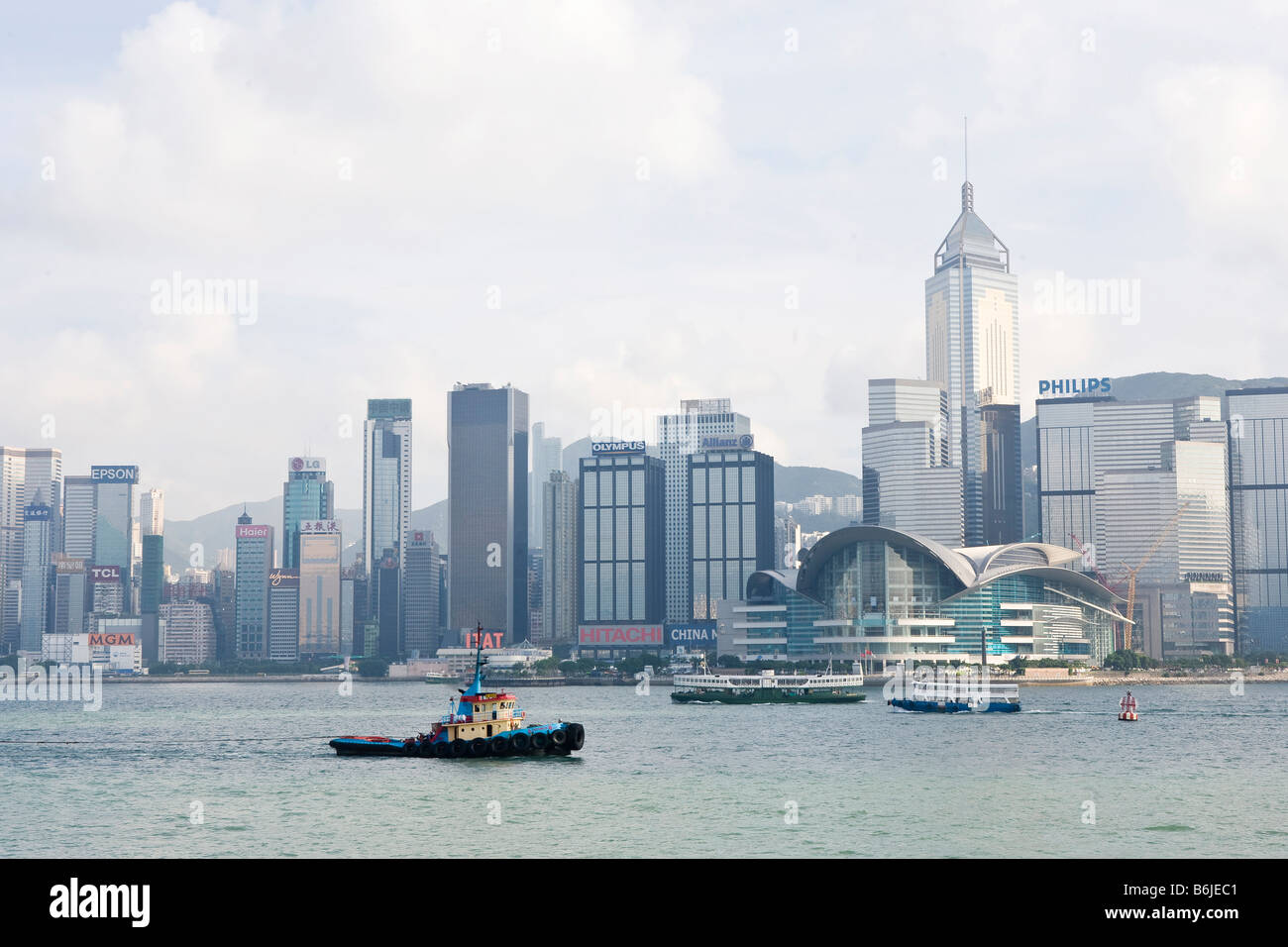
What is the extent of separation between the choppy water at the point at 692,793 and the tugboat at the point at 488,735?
3.08 feet

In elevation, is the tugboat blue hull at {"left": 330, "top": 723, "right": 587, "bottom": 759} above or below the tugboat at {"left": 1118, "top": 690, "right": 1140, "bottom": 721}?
above

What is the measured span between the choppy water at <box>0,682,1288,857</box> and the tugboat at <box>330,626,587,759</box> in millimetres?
939

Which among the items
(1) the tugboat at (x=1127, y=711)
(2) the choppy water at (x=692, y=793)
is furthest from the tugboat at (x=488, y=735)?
(1) the tugboat at (x=1127, y=711)

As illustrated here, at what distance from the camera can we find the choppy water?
1844 inches

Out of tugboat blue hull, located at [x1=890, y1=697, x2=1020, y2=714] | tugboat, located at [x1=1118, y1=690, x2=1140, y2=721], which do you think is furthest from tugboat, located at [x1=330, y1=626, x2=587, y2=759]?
tugboat blue hull, located at [x1=890, y1=697, x2=1020, y2=714]

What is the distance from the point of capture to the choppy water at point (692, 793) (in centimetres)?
4684

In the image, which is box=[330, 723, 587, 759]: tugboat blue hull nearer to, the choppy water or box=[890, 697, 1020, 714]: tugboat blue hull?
the choppy water

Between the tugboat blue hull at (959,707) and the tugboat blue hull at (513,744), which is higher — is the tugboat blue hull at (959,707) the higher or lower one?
the lower one

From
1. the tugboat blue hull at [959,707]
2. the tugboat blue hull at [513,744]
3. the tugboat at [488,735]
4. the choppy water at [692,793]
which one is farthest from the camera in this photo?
the tugboat blue hull at [959,707]

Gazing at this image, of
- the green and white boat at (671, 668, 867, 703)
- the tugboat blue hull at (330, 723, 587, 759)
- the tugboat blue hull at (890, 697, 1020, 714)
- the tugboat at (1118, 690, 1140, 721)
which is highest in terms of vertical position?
the tugboat blue hull at (330, 723, 587, 759)

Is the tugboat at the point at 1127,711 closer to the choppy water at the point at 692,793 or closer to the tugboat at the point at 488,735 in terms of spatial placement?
the choppy water at the point at 692,793
